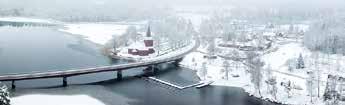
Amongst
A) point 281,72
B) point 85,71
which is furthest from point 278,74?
point 85,71

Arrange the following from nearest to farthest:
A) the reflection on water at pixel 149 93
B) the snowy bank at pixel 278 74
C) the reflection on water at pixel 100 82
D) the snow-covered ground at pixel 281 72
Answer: the reflection on water at pixel 149 93 → the reflection on water at pixel 100 82 → the snowy bank at pixel 278 74 → the snow-covered ground at pixel 281 72

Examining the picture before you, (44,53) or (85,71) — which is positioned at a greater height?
(44,53)

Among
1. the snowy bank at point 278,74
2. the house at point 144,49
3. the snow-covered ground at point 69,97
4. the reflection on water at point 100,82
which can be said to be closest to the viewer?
the snow-covered ground at point 69,97

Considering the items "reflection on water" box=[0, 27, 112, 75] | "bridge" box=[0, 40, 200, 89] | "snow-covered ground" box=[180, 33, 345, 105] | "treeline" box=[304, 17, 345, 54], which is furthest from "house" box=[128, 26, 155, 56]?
"treeline" box=[304, 17, 345, 54]

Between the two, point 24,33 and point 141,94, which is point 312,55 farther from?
point 24,33

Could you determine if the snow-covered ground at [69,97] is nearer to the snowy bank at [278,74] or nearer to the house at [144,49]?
the snowy bank at [278,74]

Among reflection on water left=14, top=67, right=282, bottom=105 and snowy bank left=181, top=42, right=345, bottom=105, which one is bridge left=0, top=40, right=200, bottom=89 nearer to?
reflection on water left=14, top=67, right=282, bottom=105

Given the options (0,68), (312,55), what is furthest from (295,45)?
(0,68)

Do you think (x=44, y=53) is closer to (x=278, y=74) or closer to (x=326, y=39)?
(x=278, y=74)

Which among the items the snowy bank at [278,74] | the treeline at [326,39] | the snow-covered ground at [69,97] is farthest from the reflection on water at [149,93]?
the treeline at [326,39]

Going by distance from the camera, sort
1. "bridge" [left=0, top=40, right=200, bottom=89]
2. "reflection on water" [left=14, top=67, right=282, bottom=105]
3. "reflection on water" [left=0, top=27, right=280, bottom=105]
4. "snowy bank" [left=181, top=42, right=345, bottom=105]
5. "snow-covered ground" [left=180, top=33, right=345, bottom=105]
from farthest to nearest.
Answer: "snow-covered ground" [left=180, top=33, right=345, bottom=105]
"bridge" [left=0, top=40, right=200, bottom=89]
"snowy bank" [left=181, top=42, right=345, bottom=105]
"reflection on water" [left=0, top=27, right=280, bottom=105]
"reflection on water" [left=14, top=67, right=282, bottom=105]

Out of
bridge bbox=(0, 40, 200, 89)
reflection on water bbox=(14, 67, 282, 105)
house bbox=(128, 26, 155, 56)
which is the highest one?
house bbox=(128, 26, 155, 56)
